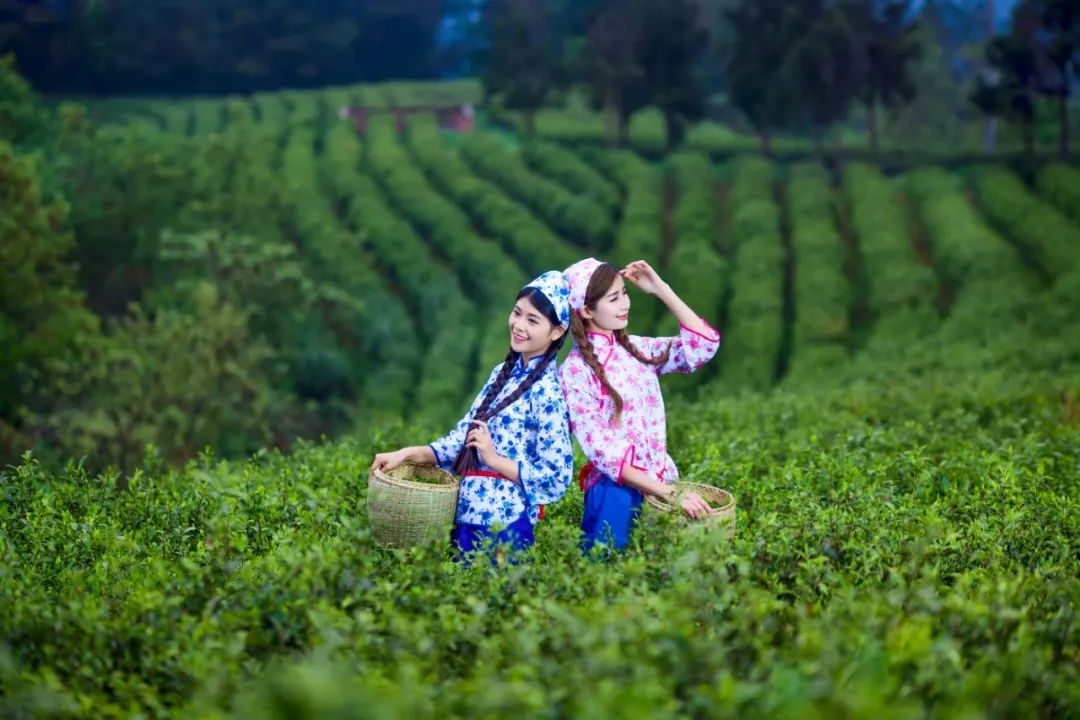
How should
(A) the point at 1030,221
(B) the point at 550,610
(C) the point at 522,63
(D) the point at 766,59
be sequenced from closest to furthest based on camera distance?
1. (B) the point at 550,610
2. (A) the point at 1030,221
3. (D) the point at 766,59
4. (C) the point at 522,63

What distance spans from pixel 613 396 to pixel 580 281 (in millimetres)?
439

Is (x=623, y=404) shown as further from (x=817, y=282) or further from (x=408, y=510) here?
(x=817, y=282)

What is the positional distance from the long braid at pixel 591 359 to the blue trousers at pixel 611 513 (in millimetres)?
257

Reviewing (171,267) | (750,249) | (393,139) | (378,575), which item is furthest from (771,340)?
(378,575)

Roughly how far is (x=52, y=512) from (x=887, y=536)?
333 centimetres

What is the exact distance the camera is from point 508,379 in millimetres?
4488

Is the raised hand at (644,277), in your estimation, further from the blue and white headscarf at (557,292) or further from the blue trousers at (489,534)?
the blue trousers at (489,534)

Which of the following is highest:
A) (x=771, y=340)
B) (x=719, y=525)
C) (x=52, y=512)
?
(x=719, y=525)

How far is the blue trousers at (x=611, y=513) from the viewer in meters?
4.43

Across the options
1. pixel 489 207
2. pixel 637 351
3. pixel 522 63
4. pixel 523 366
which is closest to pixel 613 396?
pixel 637 351

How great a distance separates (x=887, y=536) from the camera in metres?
4.44

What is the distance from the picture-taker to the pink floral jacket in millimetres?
A: 4398

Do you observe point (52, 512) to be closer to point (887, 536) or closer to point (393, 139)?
point (887, 536)

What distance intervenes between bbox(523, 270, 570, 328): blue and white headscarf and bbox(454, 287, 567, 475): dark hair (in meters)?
0.01
